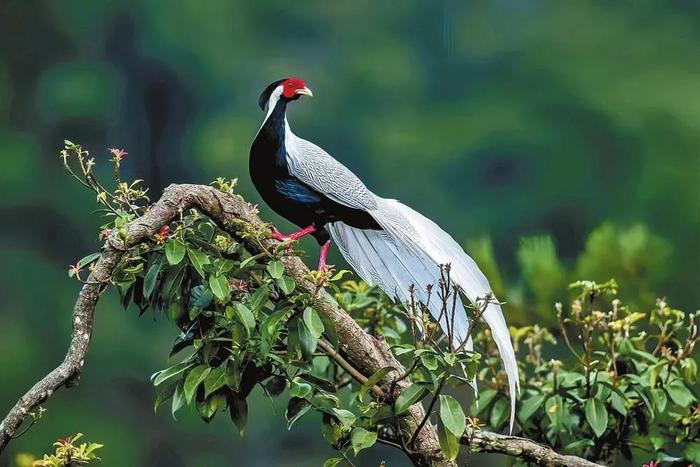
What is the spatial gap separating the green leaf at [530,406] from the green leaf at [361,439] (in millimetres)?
460

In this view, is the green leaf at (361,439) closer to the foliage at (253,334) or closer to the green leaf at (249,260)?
the foliage at (253,334)

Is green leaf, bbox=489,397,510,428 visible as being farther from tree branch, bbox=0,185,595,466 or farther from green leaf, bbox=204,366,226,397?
green leaf, bbox=204,366,226,397

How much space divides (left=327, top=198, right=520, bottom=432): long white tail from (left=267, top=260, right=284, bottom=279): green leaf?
0.24 metres

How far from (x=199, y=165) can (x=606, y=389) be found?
1.30 metres

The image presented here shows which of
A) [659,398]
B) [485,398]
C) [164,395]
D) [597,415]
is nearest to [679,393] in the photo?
[659,398]

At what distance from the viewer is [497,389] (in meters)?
1.83

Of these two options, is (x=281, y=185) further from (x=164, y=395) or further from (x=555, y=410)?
(x=555, y=410)

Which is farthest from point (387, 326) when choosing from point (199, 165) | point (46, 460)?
point (199, 165)

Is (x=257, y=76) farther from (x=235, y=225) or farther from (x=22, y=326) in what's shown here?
(x=235, y=225)

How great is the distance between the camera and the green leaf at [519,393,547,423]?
1.75 meters

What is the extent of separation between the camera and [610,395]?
5.58 ft

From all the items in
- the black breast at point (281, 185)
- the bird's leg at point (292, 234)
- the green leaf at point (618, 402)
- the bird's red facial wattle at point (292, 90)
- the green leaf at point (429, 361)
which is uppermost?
the bird's red facial wattle at point (292, 90)

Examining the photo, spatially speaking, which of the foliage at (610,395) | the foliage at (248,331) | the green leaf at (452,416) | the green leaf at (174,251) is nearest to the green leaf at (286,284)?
the foliage at (248,331)

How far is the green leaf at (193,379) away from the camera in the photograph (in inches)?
52.7
